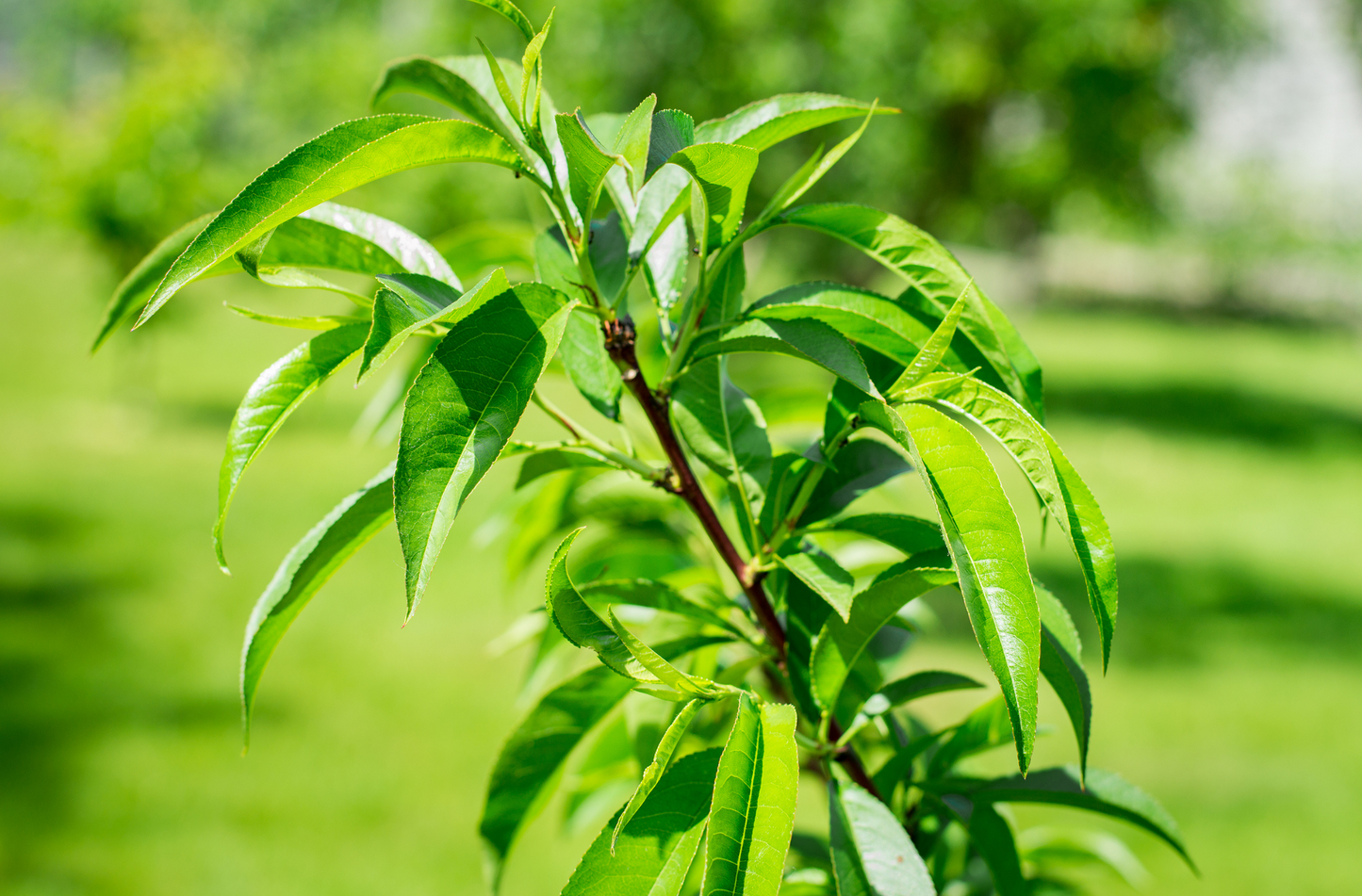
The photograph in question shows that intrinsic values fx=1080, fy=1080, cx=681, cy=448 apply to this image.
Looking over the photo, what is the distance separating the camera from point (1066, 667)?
0.57 m

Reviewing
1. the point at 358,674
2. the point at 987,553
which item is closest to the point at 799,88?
the point at 358,674

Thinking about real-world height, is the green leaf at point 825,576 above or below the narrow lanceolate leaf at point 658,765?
above

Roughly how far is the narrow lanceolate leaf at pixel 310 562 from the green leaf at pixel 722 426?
0.62ft

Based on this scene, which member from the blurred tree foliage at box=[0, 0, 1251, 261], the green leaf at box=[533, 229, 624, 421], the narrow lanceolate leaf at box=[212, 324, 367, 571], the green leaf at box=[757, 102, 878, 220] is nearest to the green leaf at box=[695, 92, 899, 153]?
the green leaf at box=[757, 102, 878, 220]

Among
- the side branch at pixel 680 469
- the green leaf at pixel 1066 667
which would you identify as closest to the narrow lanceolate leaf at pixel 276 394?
the side branch at pixel 680 469

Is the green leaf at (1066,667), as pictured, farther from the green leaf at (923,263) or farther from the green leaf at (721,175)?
the green leaf at (721,175)

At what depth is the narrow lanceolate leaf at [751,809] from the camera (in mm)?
458

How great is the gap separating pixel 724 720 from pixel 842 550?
22 cm

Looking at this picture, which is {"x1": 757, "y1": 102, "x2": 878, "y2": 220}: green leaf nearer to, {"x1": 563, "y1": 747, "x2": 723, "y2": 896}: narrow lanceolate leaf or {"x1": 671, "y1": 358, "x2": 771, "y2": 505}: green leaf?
{"x1": 671, "y1": 358, "x2": 771, "y2": 505}: green leaf

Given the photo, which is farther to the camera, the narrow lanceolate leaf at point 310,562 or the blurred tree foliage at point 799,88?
the blurred tree foliage at point 799,88

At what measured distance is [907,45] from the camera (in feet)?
27.5

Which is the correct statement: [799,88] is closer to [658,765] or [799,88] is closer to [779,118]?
[779,118]

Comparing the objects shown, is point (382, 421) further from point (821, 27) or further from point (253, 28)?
point (253, 28)

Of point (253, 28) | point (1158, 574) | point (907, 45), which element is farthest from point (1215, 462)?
point (253, 28)
